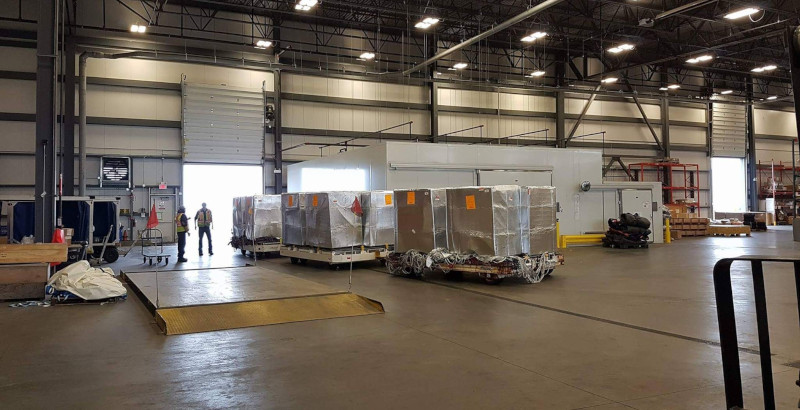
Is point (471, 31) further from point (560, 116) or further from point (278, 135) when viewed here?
point (278, 135)

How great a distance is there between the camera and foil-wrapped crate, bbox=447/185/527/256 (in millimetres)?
9617

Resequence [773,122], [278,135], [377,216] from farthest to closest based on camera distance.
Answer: [773,122] < [278,135] < [377,216]

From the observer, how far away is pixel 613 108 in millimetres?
29859

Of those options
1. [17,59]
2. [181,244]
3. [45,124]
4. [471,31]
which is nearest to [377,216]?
[181,244]

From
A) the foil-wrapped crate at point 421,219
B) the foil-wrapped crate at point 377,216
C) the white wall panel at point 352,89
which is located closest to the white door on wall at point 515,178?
the foil-wrapped crate at point 377,216

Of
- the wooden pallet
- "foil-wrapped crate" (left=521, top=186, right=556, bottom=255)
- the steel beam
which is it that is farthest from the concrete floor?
the steel beam

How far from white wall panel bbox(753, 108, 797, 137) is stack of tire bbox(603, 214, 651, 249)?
22160 mm

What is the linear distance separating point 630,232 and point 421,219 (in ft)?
32.4

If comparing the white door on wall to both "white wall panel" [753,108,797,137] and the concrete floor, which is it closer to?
the concrete floor

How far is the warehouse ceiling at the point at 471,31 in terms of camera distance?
811 inches

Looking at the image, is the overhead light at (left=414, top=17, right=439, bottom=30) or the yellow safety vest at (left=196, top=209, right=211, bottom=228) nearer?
the yellow safety vest at (left=196, top=209, right=211, bottom=228)

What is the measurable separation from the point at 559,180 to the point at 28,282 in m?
16.1

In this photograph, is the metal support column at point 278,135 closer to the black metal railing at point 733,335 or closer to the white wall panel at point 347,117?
the white wall panel at point 347,117

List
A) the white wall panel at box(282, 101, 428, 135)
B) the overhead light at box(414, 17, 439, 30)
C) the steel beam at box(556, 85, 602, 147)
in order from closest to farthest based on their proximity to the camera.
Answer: the overhead light at box(414, 17, 439, 30) < the white wall panel at box(282, 101, 428, 135) < the steel beam at box(556, 85, 602, 147)
